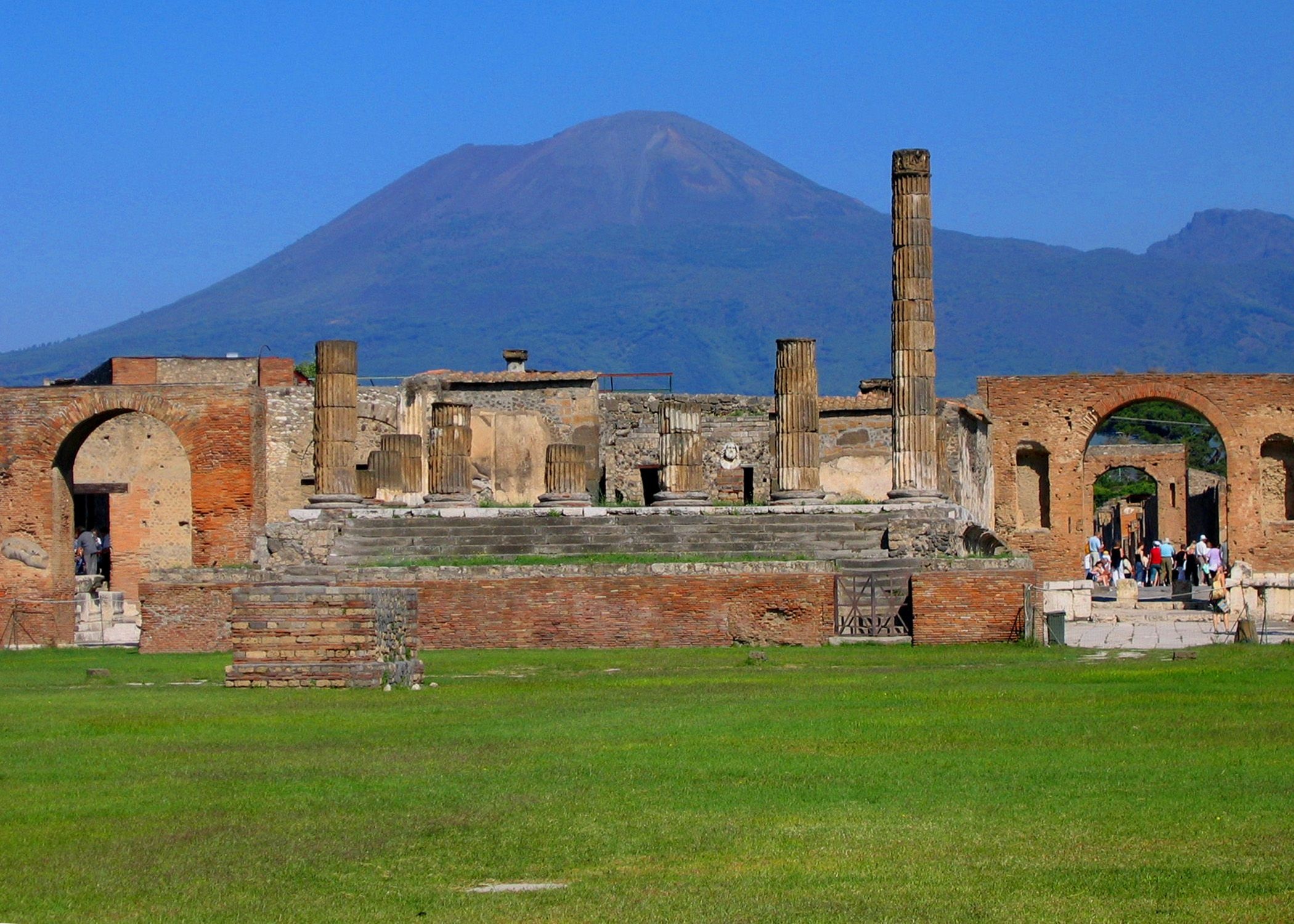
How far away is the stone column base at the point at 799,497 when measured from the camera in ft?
105

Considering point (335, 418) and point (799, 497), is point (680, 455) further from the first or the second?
point (335, 418)

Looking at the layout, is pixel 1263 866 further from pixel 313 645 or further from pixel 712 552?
pixel 712 552

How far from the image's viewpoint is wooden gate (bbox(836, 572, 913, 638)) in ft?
81.6

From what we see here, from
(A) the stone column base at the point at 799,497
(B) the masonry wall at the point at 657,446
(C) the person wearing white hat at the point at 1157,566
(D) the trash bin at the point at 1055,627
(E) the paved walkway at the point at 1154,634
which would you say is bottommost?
(E) the paved walkway at the point at 1154,634

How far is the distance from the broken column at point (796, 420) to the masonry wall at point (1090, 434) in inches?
483

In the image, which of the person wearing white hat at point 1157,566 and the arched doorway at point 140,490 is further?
the person wearing white hat at point 1157,566

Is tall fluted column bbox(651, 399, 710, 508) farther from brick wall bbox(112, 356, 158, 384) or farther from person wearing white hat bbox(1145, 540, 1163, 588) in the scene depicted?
person wearing white hat bbox(1145, 540, 1163, 588)

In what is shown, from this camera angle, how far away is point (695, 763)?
41.3 ft

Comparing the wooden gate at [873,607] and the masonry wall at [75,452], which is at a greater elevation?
the masonry wall at [75,452]

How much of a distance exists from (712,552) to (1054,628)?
5518mm

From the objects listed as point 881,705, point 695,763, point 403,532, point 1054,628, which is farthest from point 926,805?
point 403,532

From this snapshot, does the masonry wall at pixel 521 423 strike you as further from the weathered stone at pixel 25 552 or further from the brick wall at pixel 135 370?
the weathered stone at pixel 25 552

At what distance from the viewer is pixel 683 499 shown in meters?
32.3

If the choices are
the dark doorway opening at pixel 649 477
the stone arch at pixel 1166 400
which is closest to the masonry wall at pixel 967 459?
the stone arch at pixel 1166 400
